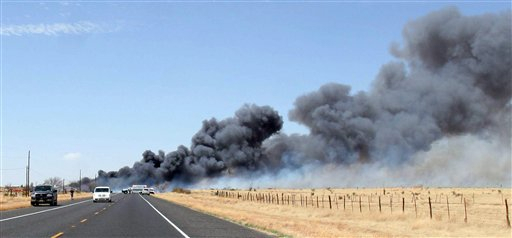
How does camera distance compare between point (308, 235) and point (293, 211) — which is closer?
point (308, 235)

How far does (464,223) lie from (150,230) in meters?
16.5

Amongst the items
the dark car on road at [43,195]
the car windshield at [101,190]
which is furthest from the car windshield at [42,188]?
the car windshield at [101,190]

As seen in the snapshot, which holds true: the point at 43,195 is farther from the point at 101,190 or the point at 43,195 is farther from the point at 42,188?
the point at 101,190

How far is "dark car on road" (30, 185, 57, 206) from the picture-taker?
2094 inches

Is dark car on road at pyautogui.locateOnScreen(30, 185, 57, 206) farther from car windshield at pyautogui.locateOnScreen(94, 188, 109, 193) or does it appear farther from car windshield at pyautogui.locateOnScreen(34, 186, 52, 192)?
car windshield at pyautogui.locateOnScreen(94, 188, 109, 193)

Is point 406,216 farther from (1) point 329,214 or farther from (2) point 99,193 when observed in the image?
(2) point 99,193

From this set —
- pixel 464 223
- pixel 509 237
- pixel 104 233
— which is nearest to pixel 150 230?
pixel 104 233

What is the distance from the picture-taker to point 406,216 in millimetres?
35438

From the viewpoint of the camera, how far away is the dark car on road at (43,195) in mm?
53188

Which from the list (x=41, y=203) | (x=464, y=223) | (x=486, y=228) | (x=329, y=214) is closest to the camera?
(x=486, y=228)

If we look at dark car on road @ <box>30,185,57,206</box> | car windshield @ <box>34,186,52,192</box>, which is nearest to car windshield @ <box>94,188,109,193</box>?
dark car on road @ <box>30,185,57,206</box>

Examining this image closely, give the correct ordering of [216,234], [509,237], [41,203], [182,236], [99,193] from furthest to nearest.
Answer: [99,193], [41,203], [509,237], [216,234], [182,236]

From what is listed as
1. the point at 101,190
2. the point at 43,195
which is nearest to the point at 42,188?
the point at 43,195

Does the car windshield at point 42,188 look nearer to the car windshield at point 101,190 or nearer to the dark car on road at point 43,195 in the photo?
the dark car on road at point 43,195
